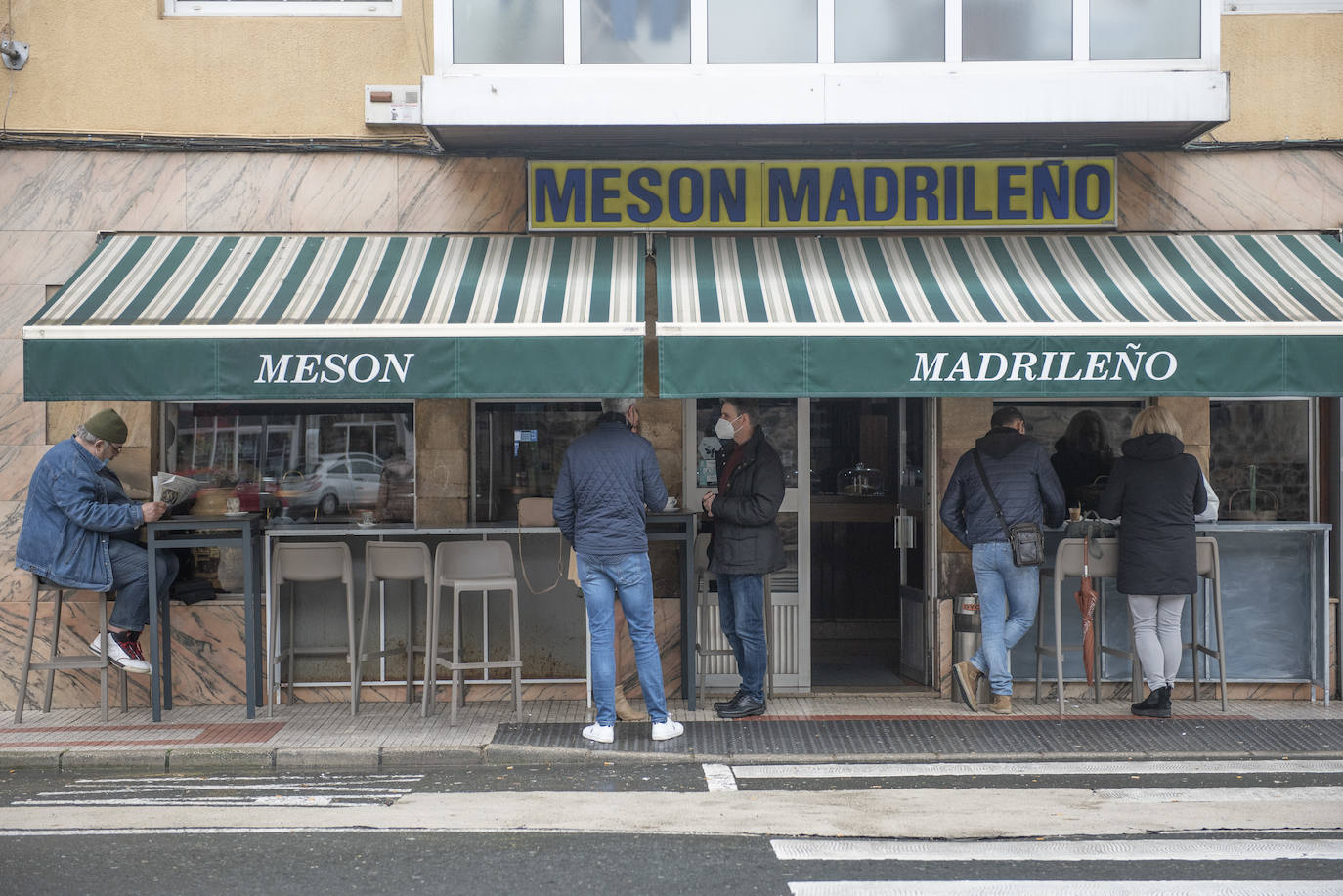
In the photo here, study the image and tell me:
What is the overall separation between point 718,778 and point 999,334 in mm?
3083

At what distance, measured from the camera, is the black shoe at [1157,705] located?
8.30 m

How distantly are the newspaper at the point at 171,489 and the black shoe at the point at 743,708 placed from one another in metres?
3.91

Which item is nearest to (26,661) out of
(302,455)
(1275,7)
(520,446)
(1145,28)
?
(302,455)

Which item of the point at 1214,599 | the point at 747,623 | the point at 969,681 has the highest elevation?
the point at 1214,599

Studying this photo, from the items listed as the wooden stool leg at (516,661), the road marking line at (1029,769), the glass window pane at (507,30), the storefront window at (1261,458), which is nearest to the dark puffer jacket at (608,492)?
the wooden stool leg at (516,661)

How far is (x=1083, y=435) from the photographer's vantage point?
938cm

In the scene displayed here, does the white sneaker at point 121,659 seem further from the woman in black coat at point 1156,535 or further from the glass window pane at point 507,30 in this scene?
the woman in black coat at point 1156,535

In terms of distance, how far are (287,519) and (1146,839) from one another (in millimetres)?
6124

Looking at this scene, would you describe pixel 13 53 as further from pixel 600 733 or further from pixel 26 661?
pixel 600 733

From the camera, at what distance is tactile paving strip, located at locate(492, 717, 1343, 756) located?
24.6ft

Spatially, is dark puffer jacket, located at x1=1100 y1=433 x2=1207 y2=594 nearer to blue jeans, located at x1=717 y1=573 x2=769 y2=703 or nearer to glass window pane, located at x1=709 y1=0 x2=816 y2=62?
blue jeans, located at x1=717 y1=573 x2=769 y2=703

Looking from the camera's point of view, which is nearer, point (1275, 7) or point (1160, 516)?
point (1160, 516)

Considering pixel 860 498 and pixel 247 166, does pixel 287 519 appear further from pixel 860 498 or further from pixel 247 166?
pixel 860 498

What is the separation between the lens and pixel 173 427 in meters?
9.21
